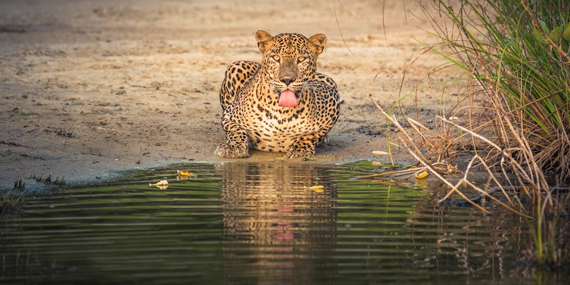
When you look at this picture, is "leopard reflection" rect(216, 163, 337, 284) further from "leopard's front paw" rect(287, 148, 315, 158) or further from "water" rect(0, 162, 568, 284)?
"leopard's front paw" rect(287, 148, 315, 158)

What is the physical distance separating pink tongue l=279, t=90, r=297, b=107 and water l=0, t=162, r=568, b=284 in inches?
61.1

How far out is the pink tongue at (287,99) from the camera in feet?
29.7

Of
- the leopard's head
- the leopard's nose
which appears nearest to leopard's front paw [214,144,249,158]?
the leopard's head

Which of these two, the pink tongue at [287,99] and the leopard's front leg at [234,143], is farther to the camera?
the leopard's front leg at [234,143]

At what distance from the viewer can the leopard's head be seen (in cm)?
892

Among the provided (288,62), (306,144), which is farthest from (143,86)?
(288,62)

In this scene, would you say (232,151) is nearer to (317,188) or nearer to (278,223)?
(317,188)

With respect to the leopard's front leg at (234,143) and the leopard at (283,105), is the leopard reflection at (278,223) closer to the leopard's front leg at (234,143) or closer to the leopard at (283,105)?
the leopard's front leg at (234,143)

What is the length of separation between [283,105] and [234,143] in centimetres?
86

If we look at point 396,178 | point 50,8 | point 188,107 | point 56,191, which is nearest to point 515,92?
point 396,178

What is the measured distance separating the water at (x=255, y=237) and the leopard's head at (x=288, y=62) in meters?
1.60

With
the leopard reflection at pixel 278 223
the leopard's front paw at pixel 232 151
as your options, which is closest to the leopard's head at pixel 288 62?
the leopard's front paw at pixel 232 151

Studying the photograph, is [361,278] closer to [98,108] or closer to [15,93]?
[98,108]

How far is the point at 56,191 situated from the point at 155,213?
4.31 ft
